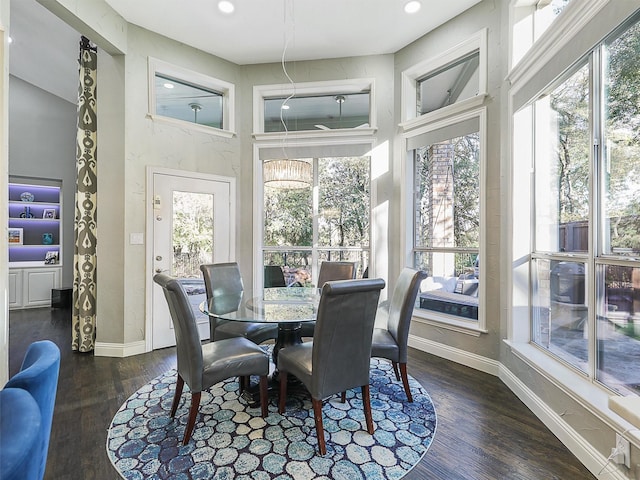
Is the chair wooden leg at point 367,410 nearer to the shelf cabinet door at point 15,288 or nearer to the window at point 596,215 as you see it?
the window at point 596,215

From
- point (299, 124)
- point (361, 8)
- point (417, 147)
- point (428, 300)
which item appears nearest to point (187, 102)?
point (299, 124)

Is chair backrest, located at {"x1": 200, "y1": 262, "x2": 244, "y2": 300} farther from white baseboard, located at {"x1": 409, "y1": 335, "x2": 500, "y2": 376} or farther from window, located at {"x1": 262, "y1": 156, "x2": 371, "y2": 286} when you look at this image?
white baseboard, located at {"x1": 409, "y1": 335, "x2": 500, "y2": 376}

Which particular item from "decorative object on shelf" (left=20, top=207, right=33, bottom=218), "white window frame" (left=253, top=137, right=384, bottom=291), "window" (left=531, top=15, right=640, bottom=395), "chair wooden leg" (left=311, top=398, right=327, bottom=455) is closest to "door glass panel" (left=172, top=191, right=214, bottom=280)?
"white window frame" (left=253, top=137, right=384, bottom=291)

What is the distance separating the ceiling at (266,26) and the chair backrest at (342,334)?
9.21ft

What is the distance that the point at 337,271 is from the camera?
350cm

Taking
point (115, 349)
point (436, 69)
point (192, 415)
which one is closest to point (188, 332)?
point (192, 415)

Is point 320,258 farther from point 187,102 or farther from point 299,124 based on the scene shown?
point 187,102

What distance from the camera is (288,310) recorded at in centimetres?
240

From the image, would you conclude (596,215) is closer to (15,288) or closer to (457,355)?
(457,355)

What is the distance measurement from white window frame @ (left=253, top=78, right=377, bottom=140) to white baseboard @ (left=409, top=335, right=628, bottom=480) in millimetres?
2586

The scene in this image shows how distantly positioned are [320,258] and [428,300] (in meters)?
1.39

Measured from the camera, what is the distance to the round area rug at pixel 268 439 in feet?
5.63

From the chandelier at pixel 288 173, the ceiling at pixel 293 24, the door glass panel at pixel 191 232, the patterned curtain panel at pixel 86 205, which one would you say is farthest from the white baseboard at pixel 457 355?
the patterned curtain panel at pixel 86 205

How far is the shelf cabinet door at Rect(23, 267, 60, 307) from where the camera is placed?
5551 mm
